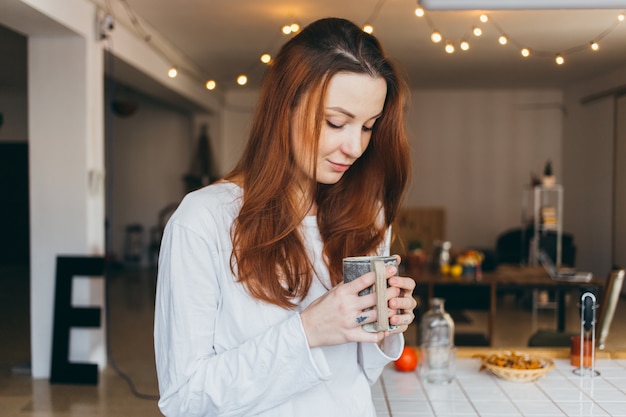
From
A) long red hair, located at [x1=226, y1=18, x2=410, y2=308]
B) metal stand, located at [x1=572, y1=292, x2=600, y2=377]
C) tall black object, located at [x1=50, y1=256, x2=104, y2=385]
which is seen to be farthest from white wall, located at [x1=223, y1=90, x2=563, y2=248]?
long red hair, located at [x1=226, y1=18, x2=410, y2=308]

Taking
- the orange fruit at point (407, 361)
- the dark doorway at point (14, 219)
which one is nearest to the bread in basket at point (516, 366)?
the orange fruit at point (407, 361)

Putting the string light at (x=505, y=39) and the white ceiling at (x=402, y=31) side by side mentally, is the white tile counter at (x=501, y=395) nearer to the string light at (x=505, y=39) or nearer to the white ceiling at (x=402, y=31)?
the white ceiling at (x=402, y=31)

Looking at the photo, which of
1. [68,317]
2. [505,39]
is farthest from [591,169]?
[68,317]

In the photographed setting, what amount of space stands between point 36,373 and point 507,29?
187 inches

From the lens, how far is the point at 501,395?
2105mm

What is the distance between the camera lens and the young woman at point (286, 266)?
0.96 m

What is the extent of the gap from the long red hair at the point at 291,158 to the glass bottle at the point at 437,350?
1.17 metres

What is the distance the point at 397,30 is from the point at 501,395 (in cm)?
458

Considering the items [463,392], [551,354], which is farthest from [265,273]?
[551,354]

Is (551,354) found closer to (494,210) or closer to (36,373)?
(36,373)

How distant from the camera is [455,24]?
232 inches

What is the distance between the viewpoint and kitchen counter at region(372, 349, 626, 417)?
196 centimetres

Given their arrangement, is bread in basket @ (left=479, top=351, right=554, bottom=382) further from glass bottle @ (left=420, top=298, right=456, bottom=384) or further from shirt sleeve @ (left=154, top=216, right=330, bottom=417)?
shirt sleeve @ (left=154, top=216, right=330, bottom=417)

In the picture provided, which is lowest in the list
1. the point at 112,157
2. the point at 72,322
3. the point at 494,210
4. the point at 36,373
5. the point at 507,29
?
the point at 36,373
